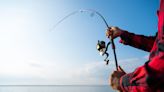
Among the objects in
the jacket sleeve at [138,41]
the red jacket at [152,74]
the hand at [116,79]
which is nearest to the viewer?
the red jacket at [152,74]

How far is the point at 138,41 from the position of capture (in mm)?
4824

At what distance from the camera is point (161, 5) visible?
2.85 meters

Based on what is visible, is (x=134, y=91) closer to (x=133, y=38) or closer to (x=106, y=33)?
(x=133, y=38)

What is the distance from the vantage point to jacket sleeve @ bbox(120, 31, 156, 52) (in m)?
4.76

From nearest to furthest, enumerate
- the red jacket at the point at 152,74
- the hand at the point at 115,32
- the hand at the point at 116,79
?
the red jacket at the point at 152,74 < the hand at the point at 116,79 < the hand at the point at 115,32

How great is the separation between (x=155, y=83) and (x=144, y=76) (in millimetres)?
114

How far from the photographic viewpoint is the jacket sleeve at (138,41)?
187 inches

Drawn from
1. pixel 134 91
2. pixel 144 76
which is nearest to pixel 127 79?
pixel 134 91

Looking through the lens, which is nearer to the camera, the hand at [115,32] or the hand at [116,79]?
the hand at [116,79]

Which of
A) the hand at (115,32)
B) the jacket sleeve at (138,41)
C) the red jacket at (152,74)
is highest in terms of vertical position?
the hand at (115,32)

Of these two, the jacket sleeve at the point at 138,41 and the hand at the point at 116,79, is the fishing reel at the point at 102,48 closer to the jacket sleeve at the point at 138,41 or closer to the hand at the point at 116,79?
the jacket sleeve at the point at 138,41

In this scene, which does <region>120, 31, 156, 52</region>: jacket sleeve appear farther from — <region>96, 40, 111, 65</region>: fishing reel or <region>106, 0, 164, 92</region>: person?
<region>106, 0, 164, 92</region>: person

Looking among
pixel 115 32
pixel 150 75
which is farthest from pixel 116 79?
Answer: pixel 115 32

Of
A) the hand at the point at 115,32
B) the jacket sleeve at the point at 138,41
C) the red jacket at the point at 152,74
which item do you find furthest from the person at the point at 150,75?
the hand at the point at 115,32
